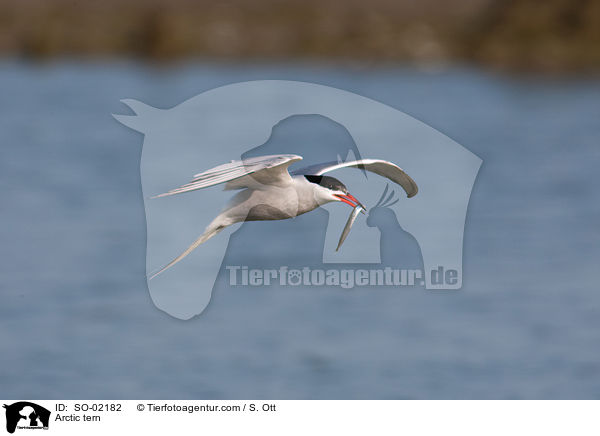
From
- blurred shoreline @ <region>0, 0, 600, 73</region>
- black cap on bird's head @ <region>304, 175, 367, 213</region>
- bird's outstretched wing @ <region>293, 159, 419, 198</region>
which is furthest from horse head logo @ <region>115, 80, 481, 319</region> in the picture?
blurred shoreline @ <region>0, 0, 600, 73</region>

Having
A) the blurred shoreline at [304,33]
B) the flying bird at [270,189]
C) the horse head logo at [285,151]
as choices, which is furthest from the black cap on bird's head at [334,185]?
the blurred shoreline at [304,33]

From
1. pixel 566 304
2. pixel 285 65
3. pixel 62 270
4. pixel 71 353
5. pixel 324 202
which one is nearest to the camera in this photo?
pixel 324 202

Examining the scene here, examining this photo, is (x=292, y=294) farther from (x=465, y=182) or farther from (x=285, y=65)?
(x=285, y=65)

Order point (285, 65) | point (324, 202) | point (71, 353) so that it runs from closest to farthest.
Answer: point (324, 202)
point (71, 353)
point (285, 65)

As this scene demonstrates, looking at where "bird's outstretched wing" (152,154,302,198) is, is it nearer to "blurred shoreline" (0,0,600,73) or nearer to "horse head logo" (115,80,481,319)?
"horse head logo" (115,80,481,319)

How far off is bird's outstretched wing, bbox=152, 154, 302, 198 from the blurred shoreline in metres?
17.5

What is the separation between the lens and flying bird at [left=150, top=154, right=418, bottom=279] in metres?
3.40

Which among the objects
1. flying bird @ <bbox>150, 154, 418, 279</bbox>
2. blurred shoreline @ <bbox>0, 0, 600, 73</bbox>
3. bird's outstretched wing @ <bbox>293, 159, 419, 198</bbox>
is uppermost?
blurred shoreline @ <bbox>0, 0, 600, 73</bbox>

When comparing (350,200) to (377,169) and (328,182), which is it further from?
(377,169)


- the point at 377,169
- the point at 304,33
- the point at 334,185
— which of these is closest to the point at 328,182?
the point at 334,185

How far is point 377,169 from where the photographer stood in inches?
147

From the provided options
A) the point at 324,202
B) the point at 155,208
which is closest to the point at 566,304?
the point at 155,208

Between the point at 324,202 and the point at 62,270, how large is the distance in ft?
28.7

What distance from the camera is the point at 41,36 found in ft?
69.5
